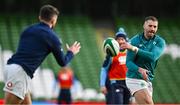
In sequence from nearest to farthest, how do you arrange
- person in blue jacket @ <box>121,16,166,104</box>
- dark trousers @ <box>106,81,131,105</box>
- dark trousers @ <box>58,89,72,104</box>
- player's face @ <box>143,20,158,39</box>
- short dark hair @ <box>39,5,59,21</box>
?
short dark hair @ <box>39,5,59,21</box>
person in blue jacket @ <box>121,16,166,104</box>
player's face @ <box>143,20,158,39</box>
dark trousers @ <box>106,81,131,105</box>
dark trousers @ <box>58,89,72,104</box>

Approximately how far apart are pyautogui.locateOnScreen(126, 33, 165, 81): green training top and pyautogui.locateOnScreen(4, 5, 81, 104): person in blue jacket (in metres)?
1.52

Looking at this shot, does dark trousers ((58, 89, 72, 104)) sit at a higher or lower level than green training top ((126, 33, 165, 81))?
higher

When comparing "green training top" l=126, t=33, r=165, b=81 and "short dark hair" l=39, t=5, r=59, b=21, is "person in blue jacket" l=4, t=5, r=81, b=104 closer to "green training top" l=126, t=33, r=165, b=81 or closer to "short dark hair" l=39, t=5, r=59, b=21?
"short dark hair" l=39, t=5, r=59, b=21

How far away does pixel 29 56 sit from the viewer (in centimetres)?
860

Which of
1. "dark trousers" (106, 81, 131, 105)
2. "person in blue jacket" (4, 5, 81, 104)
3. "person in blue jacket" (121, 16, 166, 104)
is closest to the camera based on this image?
"person in blue jacket" (4, 5, 81, 104)

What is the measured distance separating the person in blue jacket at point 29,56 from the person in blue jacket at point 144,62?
5.07 ft

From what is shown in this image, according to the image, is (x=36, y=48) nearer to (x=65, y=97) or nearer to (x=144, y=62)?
(x=144, y=62)

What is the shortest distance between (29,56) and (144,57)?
6.95 feet

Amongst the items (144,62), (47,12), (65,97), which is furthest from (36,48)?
(65,97)

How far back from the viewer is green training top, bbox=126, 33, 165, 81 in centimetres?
972

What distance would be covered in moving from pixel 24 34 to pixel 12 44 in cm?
1420

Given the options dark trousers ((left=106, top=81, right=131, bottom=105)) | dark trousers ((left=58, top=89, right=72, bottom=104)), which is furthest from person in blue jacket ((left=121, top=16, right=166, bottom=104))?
dark trousers ((left=58, top=89, right=72, bottom=104))

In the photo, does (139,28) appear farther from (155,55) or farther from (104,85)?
(155,55)

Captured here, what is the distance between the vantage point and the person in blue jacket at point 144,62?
9.70m
